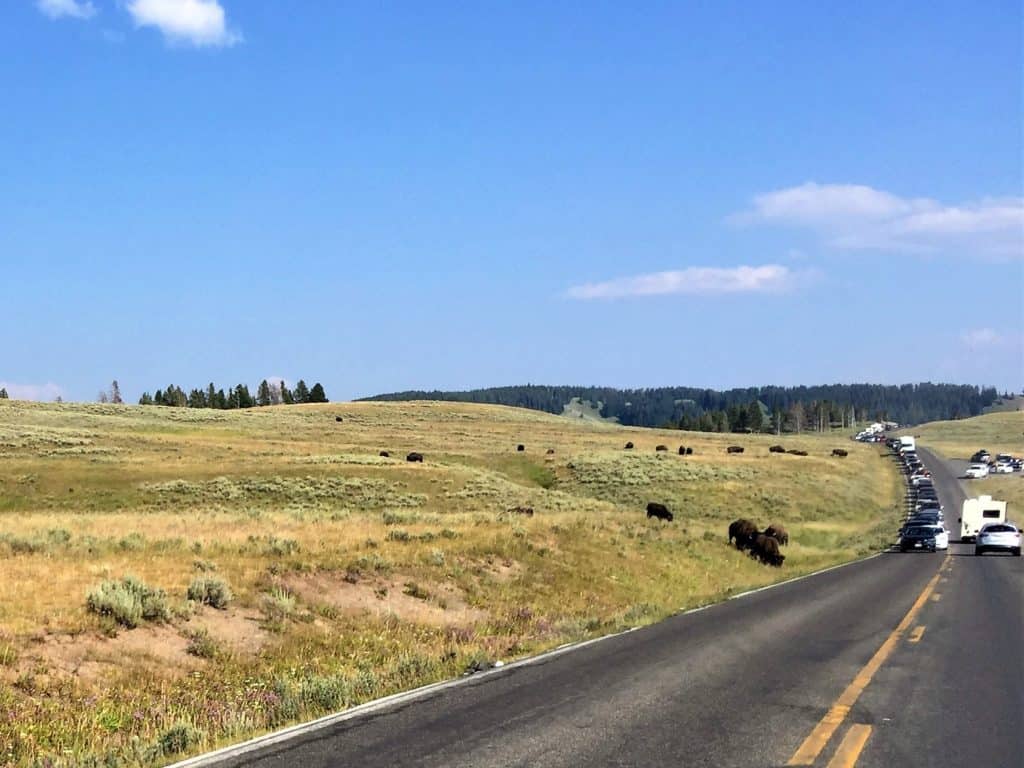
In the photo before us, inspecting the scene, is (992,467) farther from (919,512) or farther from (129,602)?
(129,602)

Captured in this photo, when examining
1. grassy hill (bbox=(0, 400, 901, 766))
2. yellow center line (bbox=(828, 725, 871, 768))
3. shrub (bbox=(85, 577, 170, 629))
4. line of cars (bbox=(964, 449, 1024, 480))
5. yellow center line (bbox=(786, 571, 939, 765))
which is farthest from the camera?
line of cars (bbox=(964, 449, 1024, 480))

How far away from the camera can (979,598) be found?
21438 millimetres

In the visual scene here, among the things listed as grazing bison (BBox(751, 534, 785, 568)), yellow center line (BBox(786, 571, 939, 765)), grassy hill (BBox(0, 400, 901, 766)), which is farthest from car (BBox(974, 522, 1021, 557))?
yellow center line (BBox(786, 571, 939, 765))

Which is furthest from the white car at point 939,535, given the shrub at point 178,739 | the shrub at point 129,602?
the shrub at point 178,739

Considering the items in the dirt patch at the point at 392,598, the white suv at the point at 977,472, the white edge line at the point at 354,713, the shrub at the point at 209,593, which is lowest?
the white suv at the point at 977,472

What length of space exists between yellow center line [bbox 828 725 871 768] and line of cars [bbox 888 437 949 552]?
36058 millimetres

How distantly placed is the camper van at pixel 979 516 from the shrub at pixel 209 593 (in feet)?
150

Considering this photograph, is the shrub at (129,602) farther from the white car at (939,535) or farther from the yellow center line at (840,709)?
the white car at (939,535)

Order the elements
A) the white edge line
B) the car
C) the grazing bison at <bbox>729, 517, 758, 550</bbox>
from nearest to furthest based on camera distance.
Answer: the white edge line → the grazing bison at <bbox>729, 517, 758, 550</bbox> → the car

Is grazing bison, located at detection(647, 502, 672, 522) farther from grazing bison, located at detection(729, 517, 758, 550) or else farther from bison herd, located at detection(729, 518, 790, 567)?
grazing bison, located at detection(729, 517, 758, 550)

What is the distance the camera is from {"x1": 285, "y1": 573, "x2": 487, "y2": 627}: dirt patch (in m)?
17.1

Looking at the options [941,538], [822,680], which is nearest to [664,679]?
[822,680]

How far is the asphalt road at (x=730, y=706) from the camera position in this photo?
7848 mm

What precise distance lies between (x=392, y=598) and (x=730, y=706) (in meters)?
9.61
